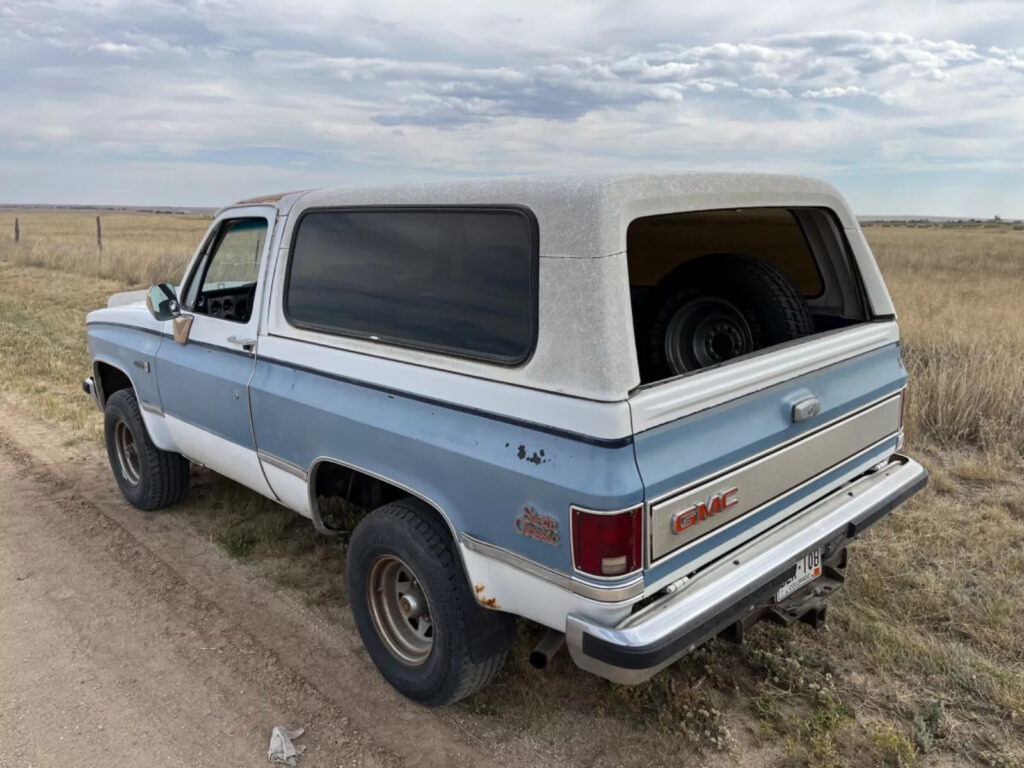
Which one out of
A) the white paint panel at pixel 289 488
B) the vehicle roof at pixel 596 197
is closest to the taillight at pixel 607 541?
the vehicle roof at pixel 596 197

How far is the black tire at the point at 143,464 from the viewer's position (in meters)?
4.77

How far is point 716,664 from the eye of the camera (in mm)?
3260

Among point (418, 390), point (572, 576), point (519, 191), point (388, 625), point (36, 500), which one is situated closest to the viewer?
point (572, 576)

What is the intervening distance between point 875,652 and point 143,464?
4144 millimetres

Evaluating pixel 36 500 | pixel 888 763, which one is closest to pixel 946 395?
pixel 888 763

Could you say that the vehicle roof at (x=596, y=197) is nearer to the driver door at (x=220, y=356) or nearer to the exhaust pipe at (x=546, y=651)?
the driver door at (x=220, y=356)

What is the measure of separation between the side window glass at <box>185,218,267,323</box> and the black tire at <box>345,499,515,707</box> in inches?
54.5

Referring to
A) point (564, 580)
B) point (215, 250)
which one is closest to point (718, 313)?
point (564, 580)

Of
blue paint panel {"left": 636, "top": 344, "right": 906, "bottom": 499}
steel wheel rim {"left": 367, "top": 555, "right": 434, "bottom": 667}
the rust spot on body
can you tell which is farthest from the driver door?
blue paint panel {"left": 636, "top": 344, "right": 906, "bottom": 499}

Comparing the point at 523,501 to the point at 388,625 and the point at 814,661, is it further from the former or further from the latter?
the point at 814,661

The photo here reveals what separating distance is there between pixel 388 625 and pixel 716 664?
1379 mm

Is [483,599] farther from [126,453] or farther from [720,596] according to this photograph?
[126,453]

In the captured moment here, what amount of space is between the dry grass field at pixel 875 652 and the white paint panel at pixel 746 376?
1.25 meters

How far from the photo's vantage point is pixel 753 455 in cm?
266
